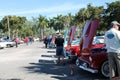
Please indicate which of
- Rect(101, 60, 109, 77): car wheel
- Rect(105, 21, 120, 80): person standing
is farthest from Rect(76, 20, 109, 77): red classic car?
Rect(105, 21, 120, 80): person standing

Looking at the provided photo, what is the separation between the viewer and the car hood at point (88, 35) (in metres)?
12.0

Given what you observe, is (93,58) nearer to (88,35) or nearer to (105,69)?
(105,69)

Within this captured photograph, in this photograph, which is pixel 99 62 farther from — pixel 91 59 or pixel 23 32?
pixel 23 32

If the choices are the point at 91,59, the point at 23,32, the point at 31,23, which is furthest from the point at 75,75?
the point at 31,23

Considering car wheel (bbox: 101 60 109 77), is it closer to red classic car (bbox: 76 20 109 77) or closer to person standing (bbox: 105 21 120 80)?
red classic car (bbox: 76 20 109 77)

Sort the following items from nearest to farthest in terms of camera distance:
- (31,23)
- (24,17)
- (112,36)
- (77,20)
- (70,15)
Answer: (112,36), (77,20), (24,17), (70,15), (31,23)

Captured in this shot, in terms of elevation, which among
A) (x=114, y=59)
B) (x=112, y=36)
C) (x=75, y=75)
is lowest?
(x=75, y=75)

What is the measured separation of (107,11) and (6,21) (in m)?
28.9

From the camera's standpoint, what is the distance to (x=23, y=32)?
110688 mm

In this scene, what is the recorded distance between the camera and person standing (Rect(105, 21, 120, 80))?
9.26 meters

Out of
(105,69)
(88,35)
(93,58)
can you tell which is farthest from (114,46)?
(88,35)

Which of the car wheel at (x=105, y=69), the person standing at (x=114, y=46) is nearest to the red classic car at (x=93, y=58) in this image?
the car wheel at (x=105, y=69)

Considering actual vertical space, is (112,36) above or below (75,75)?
above

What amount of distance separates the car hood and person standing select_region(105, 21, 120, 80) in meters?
2.41
